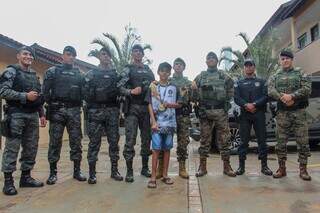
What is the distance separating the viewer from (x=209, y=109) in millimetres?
6867

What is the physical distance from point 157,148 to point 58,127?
154 centimetres

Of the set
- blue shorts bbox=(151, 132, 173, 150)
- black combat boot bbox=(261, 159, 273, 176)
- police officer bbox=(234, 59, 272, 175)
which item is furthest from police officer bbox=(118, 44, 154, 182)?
black combat boot bbox=(261, 159, 273, 176)

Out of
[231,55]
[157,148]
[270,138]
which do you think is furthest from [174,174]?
[231,55]

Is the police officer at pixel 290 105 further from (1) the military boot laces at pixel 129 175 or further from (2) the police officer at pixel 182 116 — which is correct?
(1) the military boot laces at pixel 129 175

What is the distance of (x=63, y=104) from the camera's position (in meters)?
6.39

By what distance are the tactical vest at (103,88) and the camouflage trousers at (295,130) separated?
2.61 m

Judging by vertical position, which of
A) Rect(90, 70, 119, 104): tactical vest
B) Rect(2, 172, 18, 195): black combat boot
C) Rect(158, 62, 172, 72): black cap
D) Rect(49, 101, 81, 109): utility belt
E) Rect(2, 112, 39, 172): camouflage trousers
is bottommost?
Rect(2, 172, 18, 195): black combat boot

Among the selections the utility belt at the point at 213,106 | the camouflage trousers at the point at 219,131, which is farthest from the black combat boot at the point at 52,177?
the utility belt at the point at 213,106

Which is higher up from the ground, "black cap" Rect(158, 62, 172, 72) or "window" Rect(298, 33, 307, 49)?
"window" Rect(298, 33, 307, 49)

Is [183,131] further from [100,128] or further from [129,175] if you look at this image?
[100,128]

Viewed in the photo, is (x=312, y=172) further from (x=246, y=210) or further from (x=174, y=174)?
(x=246, y=210)

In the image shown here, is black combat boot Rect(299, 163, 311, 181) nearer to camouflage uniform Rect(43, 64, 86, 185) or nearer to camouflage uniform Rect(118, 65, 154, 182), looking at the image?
camouflage uniform Rect(118, 65, 154, 182)

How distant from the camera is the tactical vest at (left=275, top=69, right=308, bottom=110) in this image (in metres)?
6.46

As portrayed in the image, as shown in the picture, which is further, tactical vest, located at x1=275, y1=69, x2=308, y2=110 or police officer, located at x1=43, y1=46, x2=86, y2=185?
tactical vest, located at x1=275, y1=69, x2=308, y2=110
